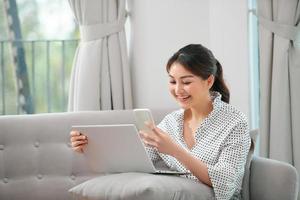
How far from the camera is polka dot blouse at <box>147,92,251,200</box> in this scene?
5.52 feet

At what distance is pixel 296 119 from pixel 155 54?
0.89 meters

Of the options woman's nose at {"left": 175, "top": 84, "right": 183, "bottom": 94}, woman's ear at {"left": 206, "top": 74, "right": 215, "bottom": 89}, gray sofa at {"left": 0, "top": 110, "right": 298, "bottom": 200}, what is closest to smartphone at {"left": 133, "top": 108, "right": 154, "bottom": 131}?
woman's nose at {"left": 175, "top": 84, "right": 183, "bottom": 94}

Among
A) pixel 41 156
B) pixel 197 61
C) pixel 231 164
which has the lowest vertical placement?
pixel 41 156

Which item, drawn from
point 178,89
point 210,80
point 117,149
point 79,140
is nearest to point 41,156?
point 79,140

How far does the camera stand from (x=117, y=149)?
1743 mm

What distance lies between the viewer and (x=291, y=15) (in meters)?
2.67

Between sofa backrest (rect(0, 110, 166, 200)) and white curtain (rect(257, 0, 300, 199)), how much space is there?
895mm

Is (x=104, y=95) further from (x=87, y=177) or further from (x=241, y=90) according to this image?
(x=241, y=90)

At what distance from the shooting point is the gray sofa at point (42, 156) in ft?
7.44

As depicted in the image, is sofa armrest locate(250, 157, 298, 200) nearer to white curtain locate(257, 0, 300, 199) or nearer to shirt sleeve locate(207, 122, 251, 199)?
shirt sleeve locate(207, 122, 251, 199)

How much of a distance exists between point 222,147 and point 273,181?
0.23m

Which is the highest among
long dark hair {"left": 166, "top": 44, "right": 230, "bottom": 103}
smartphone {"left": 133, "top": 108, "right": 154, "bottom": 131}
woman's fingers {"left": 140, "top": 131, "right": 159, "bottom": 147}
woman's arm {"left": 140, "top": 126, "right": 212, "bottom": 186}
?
long dark hair {"left": 166, "top": 44, "right": 230, "bottom": 103}

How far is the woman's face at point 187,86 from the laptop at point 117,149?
12.2 inches

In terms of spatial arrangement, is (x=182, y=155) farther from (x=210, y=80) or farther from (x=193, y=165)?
(x=210, y=80)
